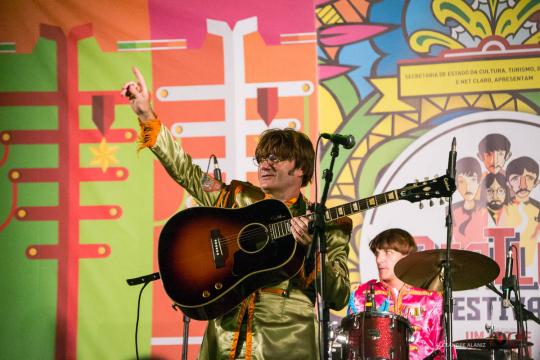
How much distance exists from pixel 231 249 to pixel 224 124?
233cm

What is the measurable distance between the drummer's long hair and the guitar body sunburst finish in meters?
1.98

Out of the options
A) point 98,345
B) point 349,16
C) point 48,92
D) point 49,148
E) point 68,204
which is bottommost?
point 98,345

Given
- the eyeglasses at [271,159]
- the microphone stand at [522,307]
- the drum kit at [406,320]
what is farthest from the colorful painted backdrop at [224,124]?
the eyeglasses at [271,159]

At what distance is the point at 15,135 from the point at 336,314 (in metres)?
2.85

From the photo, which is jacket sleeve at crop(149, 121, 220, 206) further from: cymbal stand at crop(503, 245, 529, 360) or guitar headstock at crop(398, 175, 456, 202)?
cymbal stand at crop(503, 245, 529, 360)

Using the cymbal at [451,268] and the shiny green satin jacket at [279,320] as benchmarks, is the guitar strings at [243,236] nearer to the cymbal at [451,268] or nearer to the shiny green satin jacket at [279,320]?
the shiny green satin jacket at [279,320]

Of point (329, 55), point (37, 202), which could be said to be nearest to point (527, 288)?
point (329, 55)

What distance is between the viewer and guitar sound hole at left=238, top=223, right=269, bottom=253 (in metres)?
3.33

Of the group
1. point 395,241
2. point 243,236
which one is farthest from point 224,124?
point 243,236

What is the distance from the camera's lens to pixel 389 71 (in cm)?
540

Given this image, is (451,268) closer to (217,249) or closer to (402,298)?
(402,298)

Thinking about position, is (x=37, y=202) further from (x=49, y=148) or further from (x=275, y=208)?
(x=275, y=208)

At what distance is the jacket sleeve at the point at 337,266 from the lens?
316 cm

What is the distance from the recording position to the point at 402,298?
522 cm
